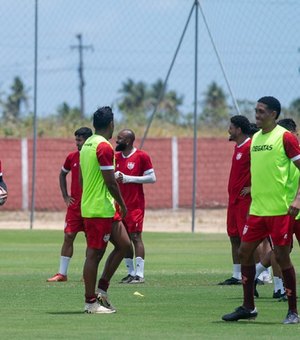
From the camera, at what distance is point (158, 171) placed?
44812 millimetres

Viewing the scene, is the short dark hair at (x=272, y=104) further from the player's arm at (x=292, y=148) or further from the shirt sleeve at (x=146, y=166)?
the shirt sleeve at (x=146, y=166)

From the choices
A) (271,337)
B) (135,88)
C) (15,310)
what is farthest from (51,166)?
(135,88)

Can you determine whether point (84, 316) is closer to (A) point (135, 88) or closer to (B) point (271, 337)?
(B) point (271, 337)

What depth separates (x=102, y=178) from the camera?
539 inches

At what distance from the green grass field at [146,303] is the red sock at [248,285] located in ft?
0.69

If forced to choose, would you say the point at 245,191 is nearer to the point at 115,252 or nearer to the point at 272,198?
the point at 115,252

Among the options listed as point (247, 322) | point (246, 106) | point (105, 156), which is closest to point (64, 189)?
point (105, 156)

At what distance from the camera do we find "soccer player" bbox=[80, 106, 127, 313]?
44.7 ft

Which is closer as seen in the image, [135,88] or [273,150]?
[273,150]

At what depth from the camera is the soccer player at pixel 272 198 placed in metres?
12.8

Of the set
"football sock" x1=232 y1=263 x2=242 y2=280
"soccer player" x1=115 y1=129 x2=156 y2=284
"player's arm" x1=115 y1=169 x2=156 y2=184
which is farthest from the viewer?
"soccer player" x1=115 y1=129 x2=156 y2=284

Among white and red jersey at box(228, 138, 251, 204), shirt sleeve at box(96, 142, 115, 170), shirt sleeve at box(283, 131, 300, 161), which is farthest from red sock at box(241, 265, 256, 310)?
white and red jersey at box(228, 138, 251, 204)

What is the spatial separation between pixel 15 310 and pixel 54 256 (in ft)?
32.6

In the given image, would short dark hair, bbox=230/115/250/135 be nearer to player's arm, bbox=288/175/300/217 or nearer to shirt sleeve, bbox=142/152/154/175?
shirt sleeve, bbox=142/152/154/175
